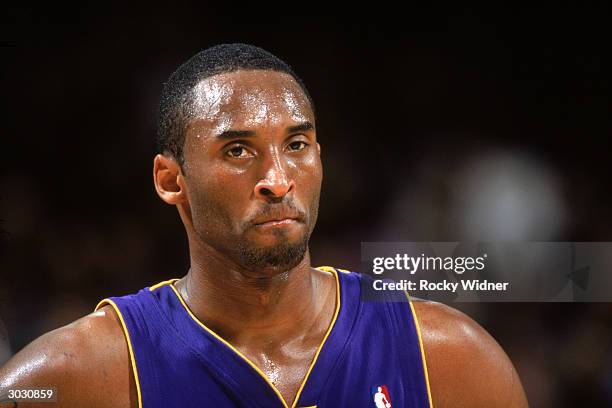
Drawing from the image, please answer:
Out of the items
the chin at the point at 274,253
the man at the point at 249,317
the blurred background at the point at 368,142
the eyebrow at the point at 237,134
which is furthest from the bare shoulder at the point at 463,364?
the eyebrow at the point at 237,134

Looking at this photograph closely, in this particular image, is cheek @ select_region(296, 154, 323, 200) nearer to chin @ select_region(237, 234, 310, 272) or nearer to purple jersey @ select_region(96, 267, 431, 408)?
chin @ select_region(237, 234, 310, 272)

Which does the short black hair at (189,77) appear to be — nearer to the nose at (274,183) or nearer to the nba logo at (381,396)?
the nose at (274,183)

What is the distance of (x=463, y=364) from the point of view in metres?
1.51

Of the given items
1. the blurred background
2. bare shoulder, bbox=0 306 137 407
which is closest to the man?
bare shoulder, bbox=0 306 137 407

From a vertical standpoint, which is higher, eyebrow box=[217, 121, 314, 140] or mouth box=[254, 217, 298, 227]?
eyebrow box=[217, 121, 314, 140]

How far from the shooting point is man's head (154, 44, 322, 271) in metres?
1.34

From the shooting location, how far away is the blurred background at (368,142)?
170cm

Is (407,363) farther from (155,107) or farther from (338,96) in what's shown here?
(155,107)

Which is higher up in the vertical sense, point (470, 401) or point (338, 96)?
point (338, 96)

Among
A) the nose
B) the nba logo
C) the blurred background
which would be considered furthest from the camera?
the blurred background

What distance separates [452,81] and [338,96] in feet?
0.84

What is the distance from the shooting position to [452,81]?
5.79 feet

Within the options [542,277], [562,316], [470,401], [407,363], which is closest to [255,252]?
[407,363]

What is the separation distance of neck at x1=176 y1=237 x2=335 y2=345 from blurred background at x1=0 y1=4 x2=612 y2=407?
32 centimetres
